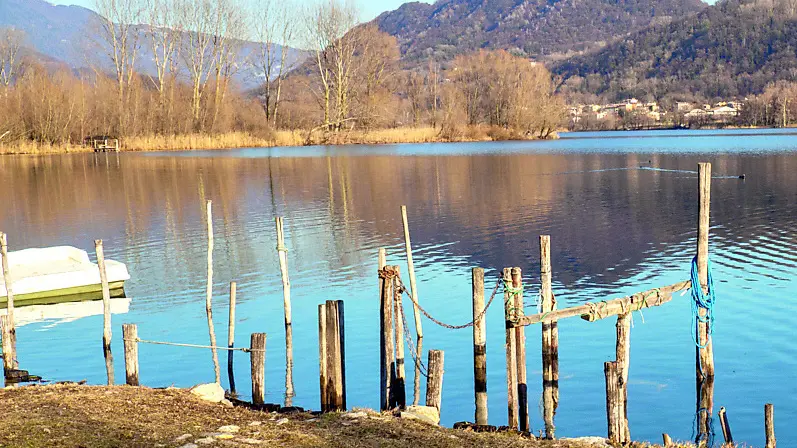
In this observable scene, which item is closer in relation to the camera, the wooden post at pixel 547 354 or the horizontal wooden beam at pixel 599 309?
the horizontal wooden beam at pixel 599 309

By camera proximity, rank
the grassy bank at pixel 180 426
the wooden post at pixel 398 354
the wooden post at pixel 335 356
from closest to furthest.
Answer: the grassy bank at pixel 180 426, the wooden post at pixel 335 356, the wooden post at pixel 398 354

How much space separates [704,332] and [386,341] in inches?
169

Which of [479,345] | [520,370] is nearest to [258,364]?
[479,345]

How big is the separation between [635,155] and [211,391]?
5822 cm

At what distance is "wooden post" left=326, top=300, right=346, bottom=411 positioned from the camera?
11.0 metres

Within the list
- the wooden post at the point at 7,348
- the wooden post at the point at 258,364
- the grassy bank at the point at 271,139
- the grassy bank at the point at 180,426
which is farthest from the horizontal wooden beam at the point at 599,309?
the grassy bank at the point at 271,139

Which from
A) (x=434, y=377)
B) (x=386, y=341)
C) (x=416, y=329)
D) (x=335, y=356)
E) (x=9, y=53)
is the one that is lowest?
(x=416, y=329)

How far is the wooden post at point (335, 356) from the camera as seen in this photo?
1103 cm

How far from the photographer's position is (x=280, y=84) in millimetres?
96125

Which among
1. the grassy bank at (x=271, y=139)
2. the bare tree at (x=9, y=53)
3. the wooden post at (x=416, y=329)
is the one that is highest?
Result: the bare tree at (x=9, y=53)

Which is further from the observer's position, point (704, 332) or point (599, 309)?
point (704, 332)

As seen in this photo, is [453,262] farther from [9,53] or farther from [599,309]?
[9,53]

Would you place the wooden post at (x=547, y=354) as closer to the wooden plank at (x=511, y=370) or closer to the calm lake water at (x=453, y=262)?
the calm lake water at (x=453, y=262)

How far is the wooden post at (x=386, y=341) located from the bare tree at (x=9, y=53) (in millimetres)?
88684
